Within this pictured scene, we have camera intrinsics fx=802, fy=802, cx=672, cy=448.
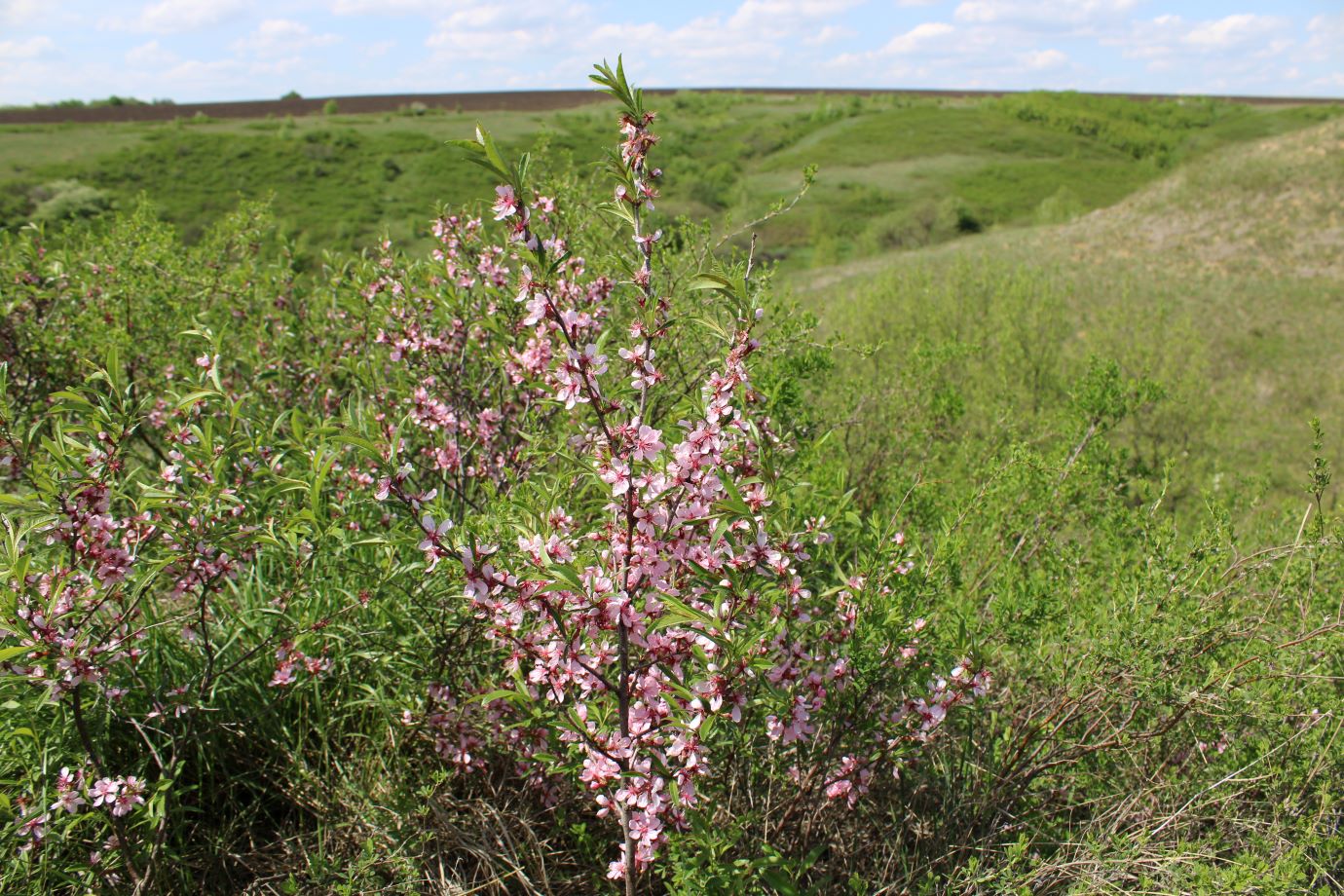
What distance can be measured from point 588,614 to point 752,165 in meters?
68.3

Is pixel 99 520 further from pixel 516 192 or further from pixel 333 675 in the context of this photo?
pixel 516 192

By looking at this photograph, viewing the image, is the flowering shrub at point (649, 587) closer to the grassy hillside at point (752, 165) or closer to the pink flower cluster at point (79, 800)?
the pink flower cluster at point (79, 800)

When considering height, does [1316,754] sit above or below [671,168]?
below

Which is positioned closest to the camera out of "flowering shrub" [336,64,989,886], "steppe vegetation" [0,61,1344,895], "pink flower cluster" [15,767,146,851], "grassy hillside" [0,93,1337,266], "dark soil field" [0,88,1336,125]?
A: "flowering shrub" [336,64,989,886]

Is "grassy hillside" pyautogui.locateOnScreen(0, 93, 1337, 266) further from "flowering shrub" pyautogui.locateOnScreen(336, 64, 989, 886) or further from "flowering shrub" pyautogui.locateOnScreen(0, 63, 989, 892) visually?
"flowering shrub" pyautogui.locateOnScreen(336, 64, 989, 886)

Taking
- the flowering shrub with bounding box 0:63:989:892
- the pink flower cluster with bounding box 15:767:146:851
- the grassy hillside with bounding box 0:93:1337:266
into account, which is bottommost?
the pink flower cluster with bounding box 15:767:146:851

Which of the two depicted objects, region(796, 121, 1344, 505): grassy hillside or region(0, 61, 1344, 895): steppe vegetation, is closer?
region(0, 61, 1344, 895): steppe vegetation

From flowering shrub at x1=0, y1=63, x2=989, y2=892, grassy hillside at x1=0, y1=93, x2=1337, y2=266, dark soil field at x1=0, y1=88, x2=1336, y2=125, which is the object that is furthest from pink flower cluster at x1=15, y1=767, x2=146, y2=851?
dark soil field at x1=0, y1=88, x2=1336, y2=125

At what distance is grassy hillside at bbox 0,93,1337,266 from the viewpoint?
43.2 metres

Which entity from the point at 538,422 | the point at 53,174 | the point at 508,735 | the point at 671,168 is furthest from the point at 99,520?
the point at 671,168

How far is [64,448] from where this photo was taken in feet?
7.64

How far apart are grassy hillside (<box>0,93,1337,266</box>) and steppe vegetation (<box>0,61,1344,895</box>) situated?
33.5m

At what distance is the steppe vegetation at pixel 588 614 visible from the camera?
6.48 feet

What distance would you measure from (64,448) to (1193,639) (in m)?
3.48
